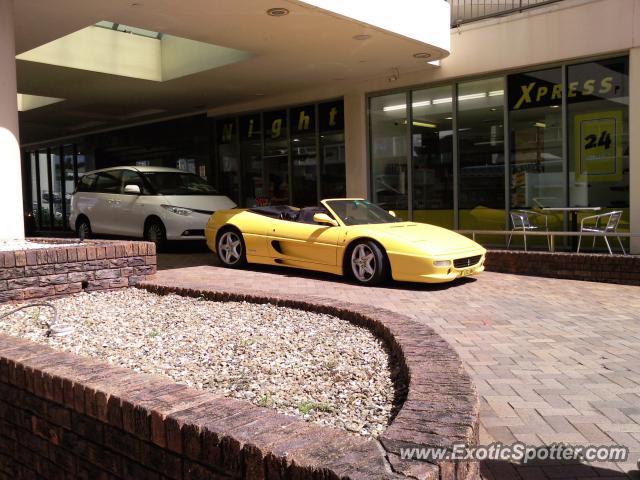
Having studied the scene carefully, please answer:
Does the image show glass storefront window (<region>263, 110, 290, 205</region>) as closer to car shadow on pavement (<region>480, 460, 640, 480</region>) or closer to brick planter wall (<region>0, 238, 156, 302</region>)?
brick planter wall (<region>0, 238, 156, 302</region>)

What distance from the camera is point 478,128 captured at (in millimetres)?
12008

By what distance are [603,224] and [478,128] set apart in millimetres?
3198

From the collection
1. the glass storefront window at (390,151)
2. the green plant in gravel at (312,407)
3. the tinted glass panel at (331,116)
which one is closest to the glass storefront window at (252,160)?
the tinted glass panel at (331,116)

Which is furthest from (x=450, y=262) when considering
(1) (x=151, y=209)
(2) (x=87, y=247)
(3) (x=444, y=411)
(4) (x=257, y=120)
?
(4) (x=257, y=120)

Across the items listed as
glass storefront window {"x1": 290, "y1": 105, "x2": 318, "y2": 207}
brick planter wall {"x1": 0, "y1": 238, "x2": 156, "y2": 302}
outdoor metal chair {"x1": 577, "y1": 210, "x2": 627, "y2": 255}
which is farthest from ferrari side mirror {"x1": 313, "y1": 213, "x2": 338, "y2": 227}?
glass storefront window {"x1": 290, "y1": 105, "x2": 318, "y2": 207}

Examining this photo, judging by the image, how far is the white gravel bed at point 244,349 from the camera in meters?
2.88

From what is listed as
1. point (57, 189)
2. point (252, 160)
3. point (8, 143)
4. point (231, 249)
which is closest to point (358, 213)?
point (231, 249)

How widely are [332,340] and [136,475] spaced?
1.86 metres

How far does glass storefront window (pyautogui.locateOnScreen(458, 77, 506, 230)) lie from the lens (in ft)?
38.3

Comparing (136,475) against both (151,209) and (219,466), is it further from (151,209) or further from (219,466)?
(151,209)

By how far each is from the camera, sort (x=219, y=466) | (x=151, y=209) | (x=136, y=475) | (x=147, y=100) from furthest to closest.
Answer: (x=147, y=100), (x=151, y=209), (x=136, y=475), (x=219, y=466)

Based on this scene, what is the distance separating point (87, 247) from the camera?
5.94 metres

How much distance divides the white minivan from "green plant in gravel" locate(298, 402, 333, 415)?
9064 mm

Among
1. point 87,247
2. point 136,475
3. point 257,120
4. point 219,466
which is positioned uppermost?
point 257,120
